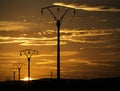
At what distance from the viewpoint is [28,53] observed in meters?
126

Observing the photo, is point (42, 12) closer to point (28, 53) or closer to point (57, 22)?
point (57, 22)

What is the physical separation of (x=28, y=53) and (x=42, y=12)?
155 feet

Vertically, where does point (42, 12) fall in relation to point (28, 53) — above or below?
above

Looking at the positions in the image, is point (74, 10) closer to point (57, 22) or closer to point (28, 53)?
point (57, 22)

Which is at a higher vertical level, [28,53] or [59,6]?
[59,6]

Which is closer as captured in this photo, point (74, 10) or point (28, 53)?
point (74, 10)

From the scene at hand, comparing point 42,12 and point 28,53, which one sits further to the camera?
point 28,53

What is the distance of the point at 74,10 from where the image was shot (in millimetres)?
78438

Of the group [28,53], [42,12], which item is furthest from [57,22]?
[28,53]

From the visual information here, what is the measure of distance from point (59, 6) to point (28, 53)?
4963 centimetres

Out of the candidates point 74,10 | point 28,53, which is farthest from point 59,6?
point 28,53

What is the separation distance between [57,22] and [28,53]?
45.0 meters

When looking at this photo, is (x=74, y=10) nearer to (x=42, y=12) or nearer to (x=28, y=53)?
(x=42, y=12)

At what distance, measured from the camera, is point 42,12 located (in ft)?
261
